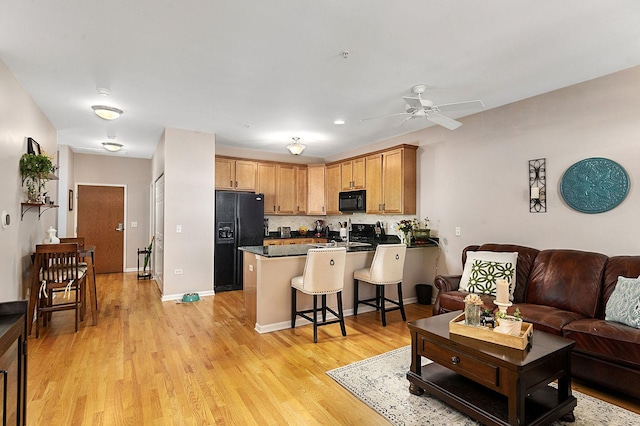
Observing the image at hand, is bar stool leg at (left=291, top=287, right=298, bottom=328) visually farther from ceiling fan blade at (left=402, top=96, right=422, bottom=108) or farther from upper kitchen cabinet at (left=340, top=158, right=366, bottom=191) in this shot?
upper kitchen cabinet at (left=340, top=158, right=366, bottom=191)

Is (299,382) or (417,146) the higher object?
(417,146)

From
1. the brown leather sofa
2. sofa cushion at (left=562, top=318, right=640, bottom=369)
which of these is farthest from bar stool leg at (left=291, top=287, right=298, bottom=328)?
sofa cushion at (left=562, top=318, right=640, bottom=369)

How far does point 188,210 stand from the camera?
5.23 m

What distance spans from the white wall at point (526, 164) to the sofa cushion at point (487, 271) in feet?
1.74

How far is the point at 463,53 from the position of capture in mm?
2768

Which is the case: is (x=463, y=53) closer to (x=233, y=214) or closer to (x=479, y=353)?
(x=479, y=353)

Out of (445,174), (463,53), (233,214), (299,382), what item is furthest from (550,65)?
(233,214)

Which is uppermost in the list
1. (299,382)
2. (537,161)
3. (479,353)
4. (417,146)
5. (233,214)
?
(417,146)

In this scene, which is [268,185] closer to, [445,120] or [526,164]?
[445,120]

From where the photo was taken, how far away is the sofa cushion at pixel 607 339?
2277mm

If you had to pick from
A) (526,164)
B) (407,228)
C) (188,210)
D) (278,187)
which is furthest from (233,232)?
(526,164)

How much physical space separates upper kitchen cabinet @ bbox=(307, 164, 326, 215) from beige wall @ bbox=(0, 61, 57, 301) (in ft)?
14.6

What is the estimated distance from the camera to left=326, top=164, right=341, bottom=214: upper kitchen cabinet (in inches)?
262

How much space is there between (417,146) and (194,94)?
3.37 meters
